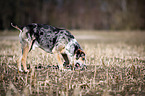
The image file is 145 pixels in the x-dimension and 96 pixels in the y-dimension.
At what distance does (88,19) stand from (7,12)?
13040 mm

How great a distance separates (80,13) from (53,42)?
21821 millimetres

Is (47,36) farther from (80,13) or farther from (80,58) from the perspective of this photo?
(80,13)

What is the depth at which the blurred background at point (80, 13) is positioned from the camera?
79.2 feet

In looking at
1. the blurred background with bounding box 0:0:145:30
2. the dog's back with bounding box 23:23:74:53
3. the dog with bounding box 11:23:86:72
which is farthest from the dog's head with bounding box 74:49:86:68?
the blurred background with bounding box 0:0:145:30

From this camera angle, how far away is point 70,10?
26.5 meters

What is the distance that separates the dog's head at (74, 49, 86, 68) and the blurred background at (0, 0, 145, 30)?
2000cm

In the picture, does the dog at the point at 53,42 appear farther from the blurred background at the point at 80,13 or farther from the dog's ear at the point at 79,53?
the blurred background at the point at 80,13

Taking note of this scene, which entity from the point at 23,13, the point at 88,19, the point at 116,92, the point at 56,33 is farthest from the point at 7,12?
the point at 116,92

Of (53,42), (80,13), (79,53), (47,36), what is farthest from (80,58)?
(80,13)

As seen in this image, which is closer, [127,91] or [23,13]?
[127,91]

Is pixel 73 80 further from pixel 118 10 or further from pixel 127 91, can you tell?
pixel 118 10

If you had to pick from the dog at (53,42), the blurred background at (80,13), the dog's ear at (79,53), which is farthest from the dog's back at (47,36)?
the blurred background at (80,13)

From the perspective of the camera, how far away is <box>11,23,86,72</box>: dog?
4.93 meters

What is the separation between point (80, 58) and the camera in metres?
4.98
